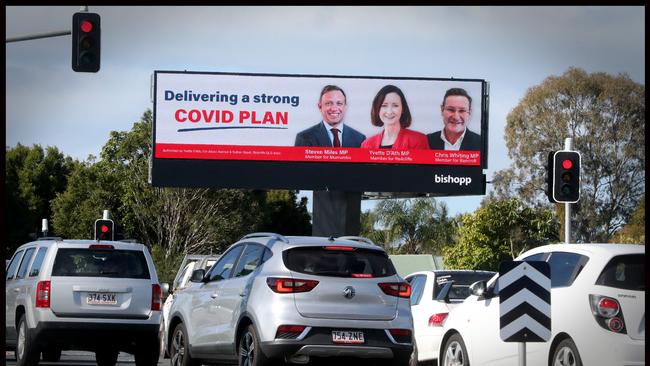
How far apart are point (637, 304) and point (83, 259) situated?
8831mm


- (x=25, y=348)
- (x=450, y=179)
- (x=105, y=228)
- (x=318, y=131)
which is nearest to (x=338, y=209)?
(x=318, y=131)

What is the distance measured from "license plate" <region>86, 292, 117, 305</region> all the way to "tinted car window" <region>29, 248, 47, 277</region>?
2.86 ft

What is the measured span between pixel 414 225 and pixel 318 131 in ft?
88.5

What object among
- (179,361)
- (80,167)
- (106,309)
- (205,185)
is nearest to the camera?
(179,361)

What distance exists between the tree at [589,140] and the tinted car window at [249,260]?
195ft

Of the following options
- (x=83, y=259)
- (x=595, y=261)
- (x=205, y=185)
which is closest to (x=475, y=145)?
(x=205, y=185)

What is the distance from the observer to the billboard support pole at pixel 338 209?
1937 inches

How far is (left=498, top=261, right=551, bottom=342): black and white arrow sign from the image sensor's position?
43.7 feet

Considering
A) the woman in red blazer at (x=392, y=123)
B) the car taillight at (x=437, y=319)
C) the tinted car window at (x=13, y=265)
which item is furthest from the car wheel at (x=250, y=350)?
the woman in red blazer at (x=392, y=123)

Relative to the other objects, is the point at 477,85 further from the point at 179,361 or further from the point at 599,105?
the point at 179,361

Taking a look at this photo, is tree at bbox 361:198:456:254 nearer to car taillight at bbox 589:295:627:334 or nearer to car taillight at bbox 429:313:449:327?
car taillight at bbox 429:313:449:327

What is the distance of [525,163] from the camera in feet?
250

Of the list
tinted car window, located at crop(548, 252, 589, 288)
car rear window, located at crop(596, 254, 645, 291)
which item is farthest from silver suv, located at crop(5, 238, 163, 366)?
car rear window, located at crop(596, 254, 645, 291)
